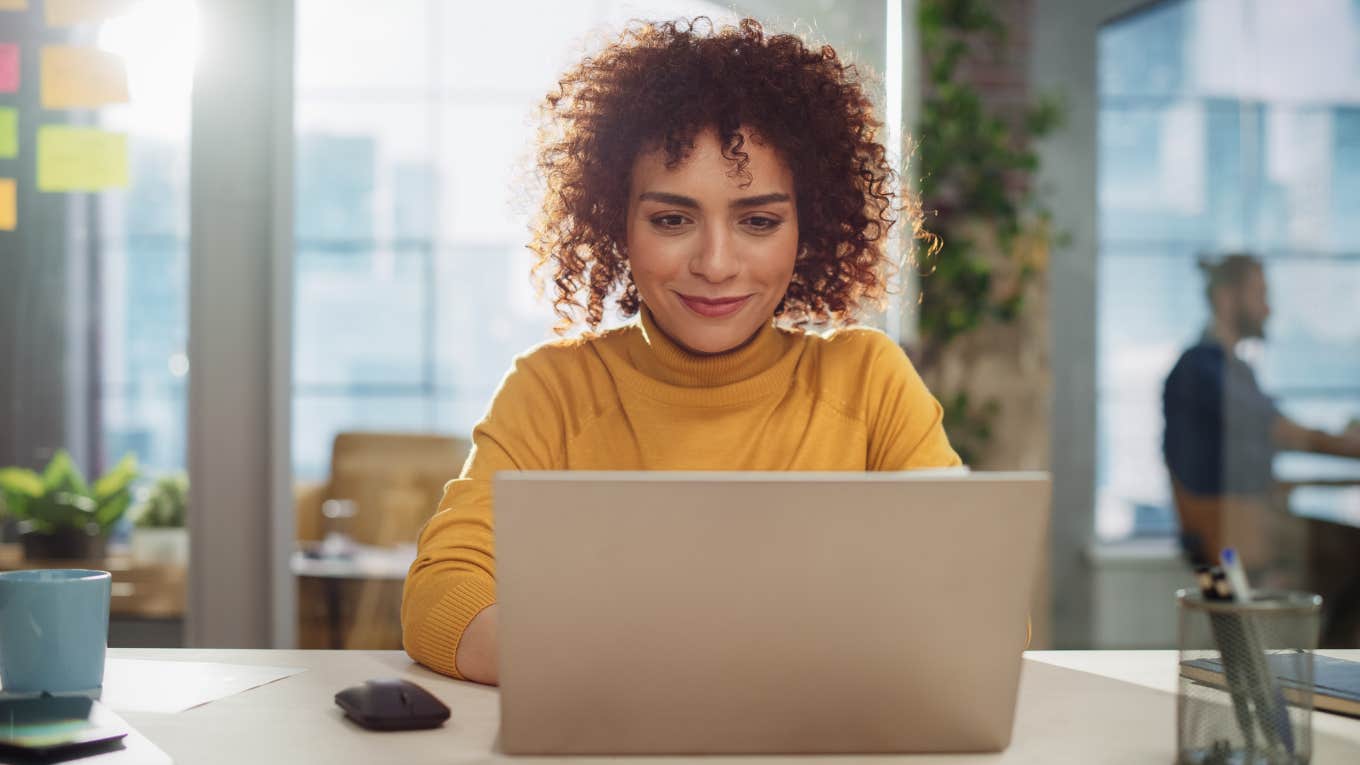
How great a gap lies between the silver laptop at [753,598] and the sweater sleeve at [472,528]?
0.30 meters

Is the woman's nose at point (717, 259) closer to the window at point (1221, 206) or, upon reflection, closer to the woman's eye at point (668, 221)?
the woman's eye at point (668, 221)

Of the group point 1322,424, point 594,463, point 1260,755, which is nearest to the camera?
point 1260,755

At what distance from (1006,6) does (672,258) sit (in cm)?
272

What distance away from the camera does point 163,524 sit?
2.94 m

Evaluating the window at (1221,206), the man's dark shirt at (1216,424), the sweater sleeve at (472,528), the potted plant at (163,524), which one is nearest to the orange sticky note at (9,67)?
the potted plant at (163,524)

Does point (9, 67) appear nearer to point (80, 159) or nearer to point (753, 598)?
point (80, 159)

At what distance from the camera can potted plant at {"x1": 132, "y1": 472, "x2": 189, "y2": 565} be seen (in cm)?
292

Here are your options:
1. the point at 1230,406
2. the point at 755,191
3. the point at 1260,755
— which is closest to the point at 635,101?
the point at 755,191

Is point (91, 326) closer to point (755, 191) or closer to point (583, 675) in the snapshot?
point (755, 191)

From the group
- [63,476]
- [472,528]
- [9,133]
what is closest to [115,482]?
[63,476]

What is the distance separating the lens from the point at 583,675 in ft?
2.89

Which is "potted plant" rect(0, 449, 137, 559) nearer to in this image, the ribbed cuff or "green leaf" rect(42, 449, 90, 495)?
"green leaf" rect(42, 449, 90, 495)

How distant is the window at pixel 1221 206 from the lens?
12.8ft

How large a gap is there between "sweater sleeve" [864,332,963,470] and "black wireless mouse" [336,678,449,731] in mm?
805
